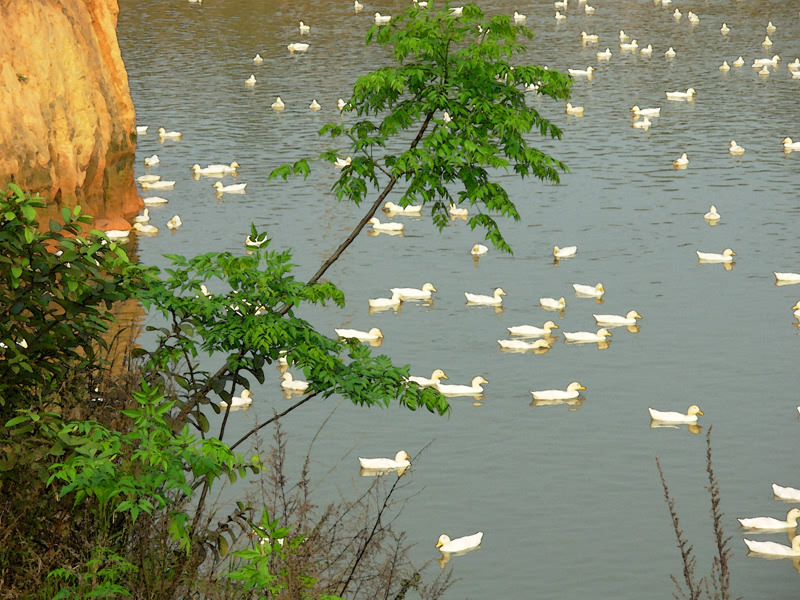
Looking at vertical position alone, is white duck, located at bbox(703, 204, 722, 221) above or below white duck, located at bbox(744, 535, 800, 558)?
below

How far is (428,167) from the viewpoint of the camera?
1166 centimetres

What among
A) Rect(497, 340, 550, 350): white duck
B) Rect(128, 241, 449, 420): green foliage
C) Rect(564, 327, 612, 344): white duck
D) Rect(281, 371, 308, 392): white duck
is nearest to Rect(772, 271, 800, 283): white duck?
Rect(564, 327, 612, 344): white duck

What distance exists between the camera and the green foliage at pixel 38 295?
405 inches

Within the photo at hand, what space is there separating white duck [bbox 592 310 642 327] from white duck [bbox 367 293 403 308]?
3.82 m

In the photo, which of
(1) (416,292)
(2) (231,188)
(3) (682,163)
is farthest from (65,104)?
(3) (682,163)

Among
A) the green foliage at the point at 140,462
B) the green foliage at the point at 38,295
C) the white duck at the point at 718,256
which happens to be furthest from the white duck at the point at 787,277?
the green foliage at the point at 140,462

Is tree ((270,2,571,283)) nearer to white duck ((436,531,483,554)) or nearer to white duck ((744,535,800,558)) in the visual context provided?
white duck ((436,531,483,554))

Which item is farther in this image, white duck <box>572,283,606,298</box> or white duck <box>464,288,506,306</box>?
white duck <box>572,283,606,298</box>

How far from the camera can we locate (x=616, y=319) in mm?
25531

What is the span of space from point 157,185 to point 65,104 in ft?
23.6

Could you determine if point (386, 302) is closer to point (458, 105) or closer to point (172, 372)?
point (458, 105)

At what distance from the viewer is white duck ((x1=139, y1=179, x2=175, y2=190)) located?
119 feet

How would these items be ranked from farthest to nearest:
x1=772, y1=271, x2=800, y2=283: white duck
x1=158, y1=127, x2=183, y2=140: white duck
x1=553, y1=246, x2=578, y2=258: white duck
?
1. x1=158, y1=127, x2=183, y2=140: white duck
2. x1=553, y1=246, x2=578, y2=258: white duck
3. x1=772, y1=271, x2=800, y2=283: white duck

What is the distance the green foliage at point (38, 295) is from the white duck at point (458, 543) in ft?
23.8
